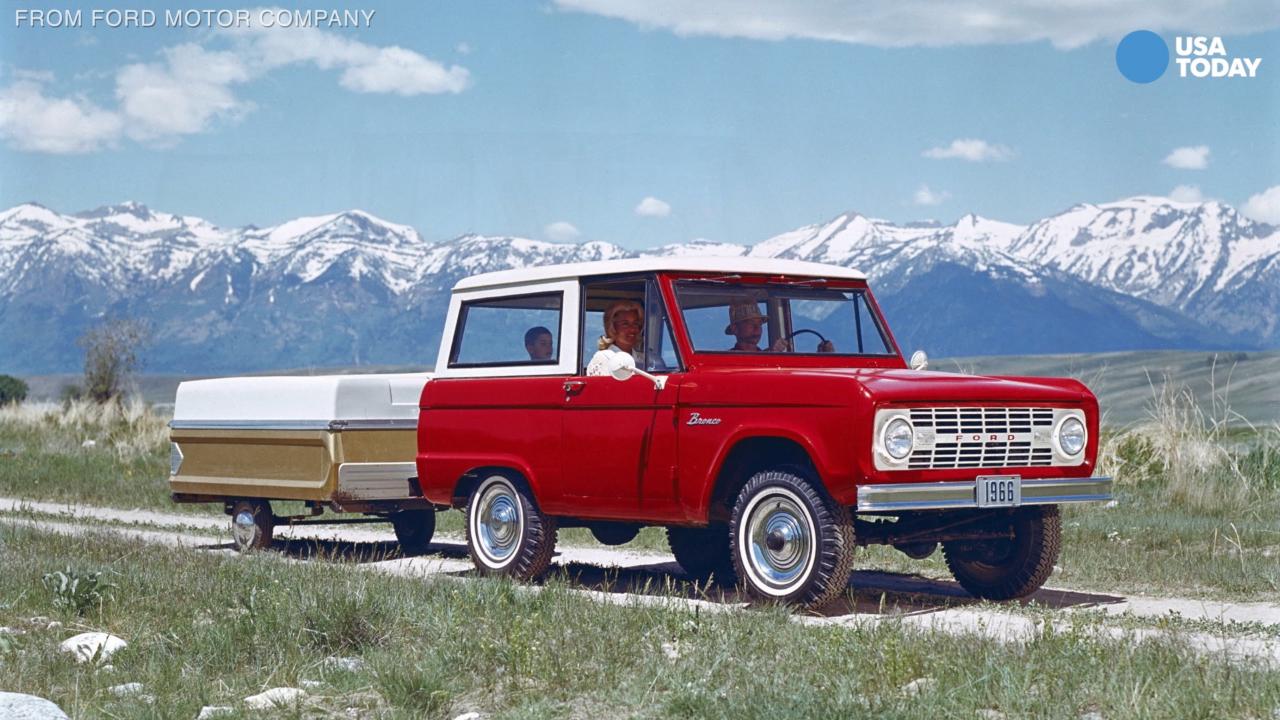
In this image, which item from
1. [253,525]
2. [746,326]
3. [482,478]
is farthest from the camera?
[253,525]

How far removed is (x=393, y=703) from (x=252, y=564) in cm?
484

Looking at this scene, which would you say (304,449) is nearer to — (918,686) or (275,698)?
(275,698)

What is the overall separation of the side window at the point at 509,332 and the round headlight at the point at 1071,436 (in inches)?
136

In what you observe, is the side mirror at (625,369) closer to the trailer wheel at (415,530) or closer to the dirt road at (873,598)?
the dirt road at (873,598)

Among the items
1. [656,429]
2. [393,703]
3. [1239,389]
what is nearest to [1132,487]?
[656,429]

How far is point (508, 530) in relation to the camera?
12.1 meters

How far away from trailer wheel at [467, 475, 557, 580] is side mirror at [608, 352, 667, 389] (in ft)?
4.55

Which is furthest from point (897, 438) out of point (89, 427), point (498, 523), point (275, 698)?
point (89, 427)

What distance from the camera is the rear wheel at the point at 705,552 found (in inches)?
492

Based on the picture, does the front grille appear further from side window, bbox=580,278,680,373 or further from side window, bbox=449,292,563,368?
side window, bbox=449,292,563,368

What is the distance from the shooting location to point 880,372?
10.2 meters

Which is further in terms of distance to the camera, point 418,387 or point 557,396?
point 418,387

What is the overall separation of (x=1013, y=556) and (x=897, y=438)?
75.3 inches

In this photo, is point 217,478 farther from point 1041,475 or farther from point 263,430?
point 1041,475
